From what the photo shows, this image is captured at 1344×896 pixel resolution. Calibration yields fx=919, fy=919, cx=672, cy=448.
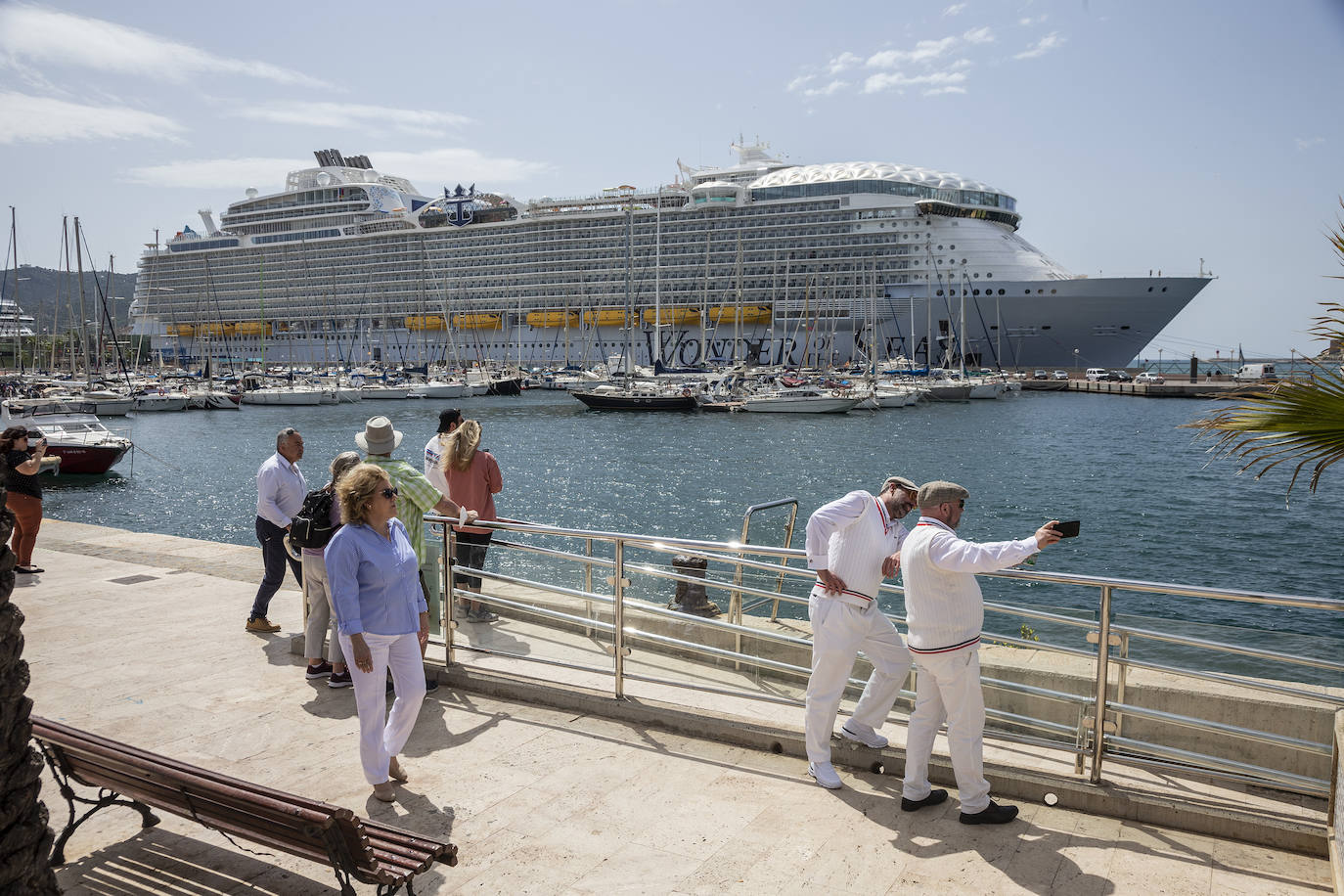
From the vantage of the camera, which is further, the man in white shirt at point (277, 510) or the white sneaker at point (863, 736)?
the man in white shirt at point (277, 510)

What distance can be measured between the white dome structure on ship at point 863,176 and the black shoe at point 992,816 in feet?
233

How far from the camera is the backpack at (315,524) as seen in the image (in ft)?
16.4

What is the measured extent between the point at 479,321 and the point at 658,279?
24.0m

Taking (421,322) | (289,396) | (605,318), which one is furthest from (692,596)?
(421,322)

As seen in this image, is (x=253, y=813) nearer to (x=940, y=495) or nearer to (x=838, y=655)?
(x=838, y=655)

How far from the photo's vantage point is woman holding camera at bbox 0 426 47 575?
776 centimetres

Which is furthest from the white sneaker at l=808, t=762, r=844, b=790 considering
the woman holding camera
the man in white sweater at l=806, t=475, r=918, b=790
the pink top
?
the woman holding camera

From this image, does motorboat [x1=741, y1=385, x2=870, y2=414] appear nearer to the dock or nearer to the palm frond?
the dock

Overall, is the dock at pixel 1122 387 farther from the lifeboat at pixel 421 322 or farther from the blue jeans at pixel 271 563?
the blue jeans at pixel 271 563

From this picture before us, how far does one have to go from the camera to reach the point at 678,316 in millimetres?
75875

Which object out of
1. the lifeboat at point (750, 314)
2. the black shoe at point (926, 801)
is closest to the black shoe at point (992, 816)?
the black shoe at point (926, 801)

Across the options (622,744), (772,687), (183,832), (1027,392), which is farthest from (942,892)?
(1027,392)

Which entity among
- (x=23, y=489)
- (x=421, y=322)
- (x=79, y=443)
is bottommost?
(x=79, y=443)

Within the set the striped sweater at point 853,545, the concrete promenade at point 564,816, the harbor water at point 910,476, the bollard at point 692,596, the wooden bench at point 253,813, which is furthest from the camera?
the harbor water at point 910,476
